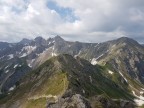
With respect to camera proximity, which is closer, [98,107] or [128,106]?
[98,107]

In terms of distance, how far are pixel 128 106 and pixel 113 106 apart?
15.8m

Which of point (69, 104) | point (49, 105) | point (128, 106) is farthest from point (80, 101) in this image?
point (128, 106)

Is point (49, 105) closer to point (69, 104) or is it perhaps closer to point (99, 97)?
point (69, 104)

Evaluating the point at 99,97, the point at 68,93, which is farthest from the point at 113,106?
the point at 68,93

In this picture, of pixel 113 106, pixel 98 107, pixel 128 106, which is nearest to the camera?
pixel 98 107

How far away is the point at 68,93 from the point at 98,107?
1774 cm

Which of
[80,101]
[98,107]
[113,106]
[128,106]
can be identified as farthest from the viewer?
[128,106]

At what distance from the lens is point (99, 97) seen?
476ft

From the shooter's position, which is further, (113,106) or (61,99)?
(113,106)

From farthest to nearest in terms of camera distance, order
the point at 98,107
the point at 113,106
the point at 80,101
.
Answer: the point at 113,106, the point at 98,107, the point at 80,101

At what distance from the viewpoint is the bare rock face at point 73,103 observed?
12812 cm

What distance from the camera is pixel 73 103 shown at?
431ft

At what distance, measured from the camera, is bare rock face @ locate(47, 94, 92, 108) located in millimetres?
128125

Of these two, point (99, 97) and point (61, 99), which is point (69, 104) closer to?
point (61, 99)
